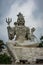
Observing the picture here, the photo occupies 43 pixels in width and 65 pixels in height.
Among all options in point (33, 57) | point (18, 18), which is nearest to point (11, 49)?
point (33, 57)

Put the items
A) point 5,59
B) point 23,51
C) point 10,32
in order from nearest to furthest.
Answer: point 5,59 → point 23,51 → point 10,32

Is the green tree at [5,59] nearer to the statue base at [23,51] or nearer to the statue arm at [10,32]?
the statue base at [23,51]

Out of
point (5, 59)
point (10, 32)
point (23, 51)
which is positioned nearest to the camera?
point (5, 59)

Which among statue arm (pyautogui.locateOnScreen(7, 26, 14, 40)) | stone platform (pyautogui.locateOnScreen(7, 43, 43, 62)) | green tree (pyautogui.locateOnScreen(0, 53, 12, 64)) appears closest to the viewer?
green tree (pyautogui.locateOnScreen(0, 53, 12, 64))

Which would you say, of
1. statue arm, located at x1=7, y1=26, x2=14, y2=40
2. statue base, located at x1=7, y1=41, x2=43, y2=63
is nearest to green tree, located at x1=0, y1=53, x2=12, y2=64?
statue base, located at x1=7, y1=41, x2=43, y2=63

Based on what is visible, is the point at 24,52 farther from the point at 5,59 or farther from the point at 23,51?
the point at 5,59

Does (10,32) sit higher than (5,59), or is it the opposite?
(10,32)

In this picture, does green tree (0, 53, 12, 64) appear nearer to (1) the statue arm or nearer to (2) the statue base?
(2) the statue base

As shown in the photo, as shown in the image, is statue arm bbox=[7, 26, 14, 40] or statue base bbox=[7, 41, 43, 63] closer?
statue base bbox=[7, 41, 43, 63]

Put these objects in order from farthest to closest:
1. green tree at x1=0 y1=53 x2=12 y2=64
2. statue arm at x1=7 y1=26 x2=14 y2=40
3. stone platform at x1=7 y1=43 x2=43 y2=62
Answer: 1. statue arm at x1=7 y1=26 x2=14 y2=40
2. stone platform at x1=7 y1=43 x2=43 y2=62
3. green tree at x1=0 y1=53 x2=12 y2=64

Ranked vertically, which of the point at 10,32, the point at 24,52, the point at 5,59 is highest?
the point at 10,32

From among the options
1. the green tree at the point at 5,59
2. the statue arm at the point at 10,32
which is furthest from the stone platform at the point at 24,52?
the statue arm at the point at 10,32

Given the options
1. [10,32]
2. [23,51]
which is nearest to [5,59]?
[23,51]

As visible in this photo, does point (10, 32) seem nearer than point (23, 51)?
No
